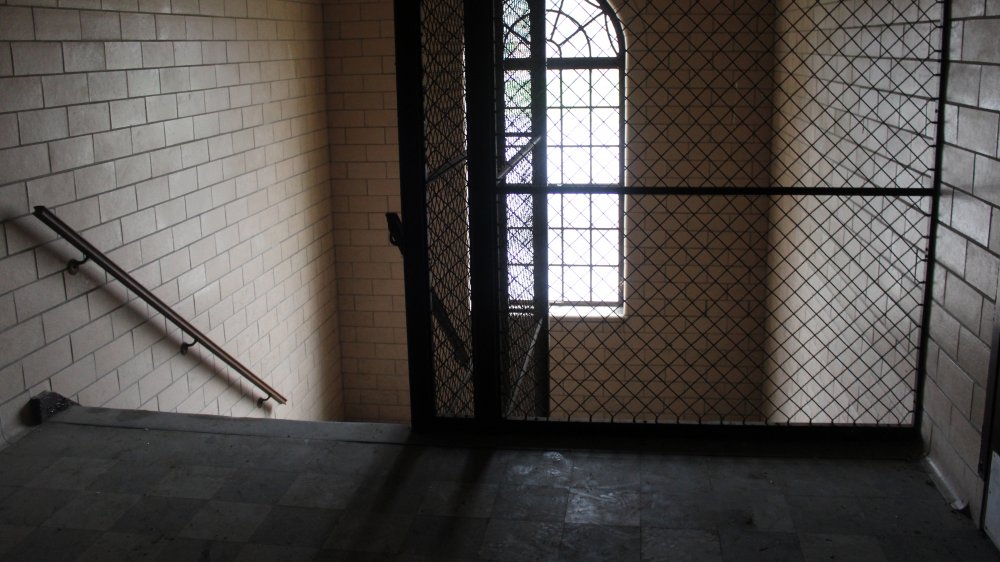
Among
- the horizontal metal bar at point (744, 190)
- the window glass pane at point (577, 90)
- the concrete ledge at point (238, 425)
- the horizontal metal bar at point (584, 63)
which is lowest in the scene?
the concrete ledge at point (238, 425)

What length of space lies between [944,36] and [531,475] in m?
2.05

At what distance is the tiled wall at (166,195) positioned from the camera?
3.61 metres

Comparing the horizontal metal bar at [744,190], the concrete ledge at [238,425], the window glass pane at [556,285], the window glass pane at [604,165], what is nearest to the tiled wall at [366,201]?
the window glass pane at [556,285]

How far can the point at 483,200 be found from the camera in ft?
11.0

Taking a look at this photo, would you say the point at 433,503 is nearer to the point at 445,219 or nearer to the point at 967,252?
the point at 445,219

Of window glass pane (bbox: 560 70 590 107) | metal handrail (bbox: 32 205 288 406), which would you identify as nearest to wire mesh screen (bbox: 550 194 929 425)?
window glass pane (bbox: 560 70 590 107)

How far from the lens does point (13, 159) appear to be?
350cm

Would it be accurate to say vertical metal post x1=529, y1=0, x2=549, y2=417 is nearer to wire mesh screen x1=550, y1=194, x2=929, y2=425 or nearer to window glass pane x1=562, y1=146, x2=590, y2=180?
wire mesh screen x1=550, y1=194, x2=929, y2=425

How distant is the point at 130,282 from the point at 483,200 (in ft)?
5.89

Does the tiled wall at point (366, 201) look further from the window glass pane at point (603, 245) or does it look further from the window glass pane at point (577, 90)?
the window glass pane at point (603, 245)

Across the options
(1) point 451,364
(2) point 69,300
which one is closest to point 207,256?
(2) point 69,300

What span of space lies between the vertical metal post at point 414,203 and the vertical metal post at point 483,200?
178mm

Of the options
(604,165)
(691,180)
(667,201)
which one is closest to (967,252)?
(667,201)

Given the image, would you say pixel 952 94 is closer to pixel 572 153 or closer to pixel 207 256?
pixel 207 256
